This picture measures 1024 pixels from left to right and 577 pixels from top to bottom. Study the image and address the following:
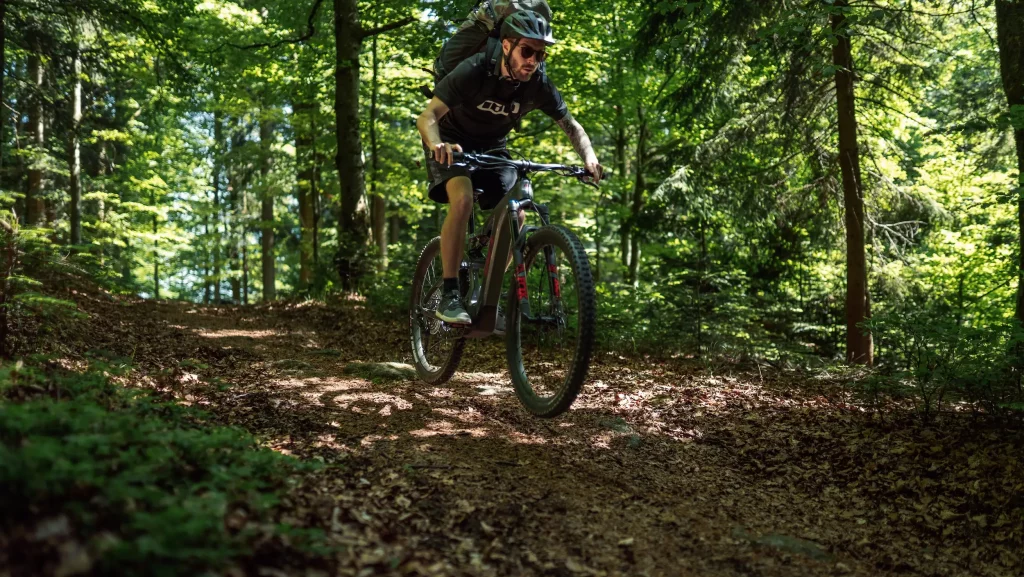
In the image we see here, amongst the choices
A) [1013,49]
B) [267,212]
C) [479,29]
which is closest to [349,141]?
[479,29]

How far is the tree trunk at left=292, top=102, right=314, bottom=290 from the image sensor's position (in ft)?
54.0

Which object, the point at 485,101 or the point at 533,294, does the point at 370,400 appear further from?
the point at 485,101

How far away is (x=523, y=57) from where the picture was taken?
456cm

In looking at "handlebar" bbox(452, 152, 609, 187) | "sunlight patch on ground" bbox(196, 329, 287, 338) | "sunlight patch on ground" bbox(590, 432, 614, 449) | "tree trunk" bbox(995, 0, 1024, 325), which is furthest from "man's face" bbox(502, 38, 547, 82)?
"tree trunk" bbox(995, 0, 1024, 325)

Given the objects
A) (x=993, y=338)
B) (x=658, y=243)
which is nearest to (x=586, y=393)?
(x=993, y=338)

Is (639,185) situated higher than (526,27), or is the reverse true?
(639,185)

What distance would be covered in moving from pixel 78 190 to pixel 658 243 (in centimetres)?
1400

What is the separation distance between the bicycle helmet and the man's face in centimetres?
4

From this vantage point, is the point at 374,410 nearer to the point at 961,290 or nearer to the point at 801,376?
the point at 801,376

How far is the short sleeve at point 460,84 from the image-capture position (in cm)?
473

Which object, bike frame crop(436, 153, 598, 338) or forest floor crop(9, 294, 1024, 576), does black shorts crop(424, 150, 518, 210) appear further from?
forest floor crop(9, 294, 1024, 576)

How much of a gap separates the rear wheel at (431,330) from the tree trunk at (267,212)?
15302 mm

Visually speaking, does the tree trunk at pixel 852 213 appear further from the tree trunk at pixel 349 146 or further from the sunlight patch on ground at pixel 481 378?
the tree trunk at pixel 349 146

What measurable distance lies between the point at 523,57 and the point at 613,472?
9.16 ft
